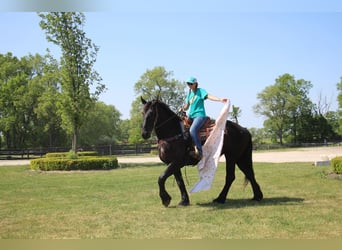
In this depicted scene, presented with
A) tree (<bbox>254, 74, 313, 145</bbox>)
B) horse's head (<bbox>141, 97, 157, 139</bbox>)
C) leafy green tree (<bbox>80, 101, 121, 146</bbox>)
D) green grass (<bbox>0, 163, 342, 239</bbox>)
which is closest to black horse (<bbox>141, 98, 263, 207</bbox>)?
horse's head (<bbox>141, 97, 157, 139</bbox>)

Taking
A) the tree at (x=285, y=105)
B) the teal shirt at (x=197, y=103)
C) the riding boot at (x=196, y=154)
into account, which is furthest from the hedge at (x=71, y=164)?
the tree at (x=285, y=105)

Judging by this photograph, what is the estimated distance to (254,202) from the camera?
8711 millimetres

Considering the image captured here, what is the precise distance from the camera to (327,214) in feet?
23.6

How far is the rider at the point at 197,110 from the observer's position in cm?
823

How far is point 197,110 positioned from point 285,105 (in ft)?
208

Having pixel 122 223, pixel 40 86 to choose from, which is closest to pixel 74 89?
pixel 122 223

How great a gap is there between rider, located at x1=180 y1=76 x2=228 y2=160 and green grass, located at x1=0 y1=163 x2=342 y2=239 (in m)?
1.39

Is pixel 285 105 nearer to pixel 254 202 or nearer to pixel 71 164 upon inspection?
pixel 71 164

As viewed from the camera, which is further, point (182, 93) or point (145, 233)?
point (182, 93)

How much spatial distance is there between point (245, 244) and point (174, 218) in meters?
2.83

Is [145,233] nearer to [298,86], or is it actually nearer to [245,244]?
[245,244]

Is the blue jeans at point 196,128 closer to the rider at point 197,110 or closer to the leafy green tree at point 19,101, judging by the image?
the rider at point 197,110

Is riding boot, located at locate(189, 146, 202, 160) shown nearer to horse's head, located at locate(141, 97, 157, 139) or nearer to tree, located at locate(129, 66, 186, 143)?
horse's head, located at locate(141, 97, 157, 139)

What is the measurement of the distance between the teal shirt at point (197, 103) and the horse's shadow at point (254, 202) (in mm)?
2124
